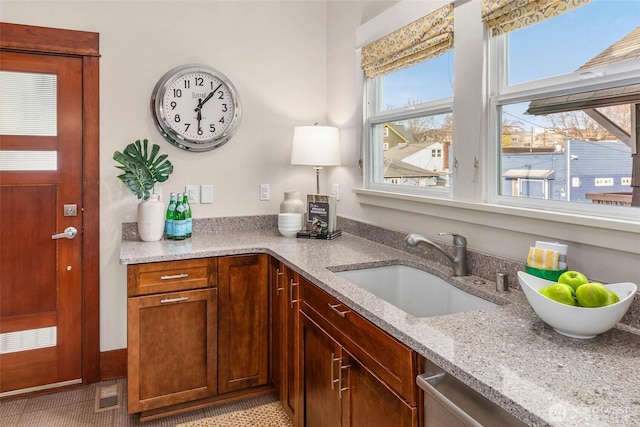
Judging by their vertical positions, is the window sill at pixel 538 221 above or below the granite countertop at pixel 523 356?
above

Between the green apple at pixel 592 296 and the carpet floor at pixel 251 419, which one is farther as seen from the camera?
the carpet floor at pixel 251 419

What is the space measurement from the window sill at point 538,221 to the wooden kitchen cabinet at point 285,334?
73 centimetres

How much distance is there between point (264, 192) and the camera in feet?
9.97

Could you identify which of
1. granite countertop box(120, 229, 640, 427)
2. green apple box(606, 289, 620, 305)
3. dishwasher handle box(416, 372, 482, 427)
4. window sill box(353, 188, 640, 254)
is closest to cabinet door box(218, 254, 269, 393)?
granite countertop box(120, 229, 640, 427)

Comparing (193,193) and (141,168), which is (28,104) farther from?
(193,193)

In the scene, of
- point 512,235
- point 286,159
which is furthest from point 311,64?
point 512,235

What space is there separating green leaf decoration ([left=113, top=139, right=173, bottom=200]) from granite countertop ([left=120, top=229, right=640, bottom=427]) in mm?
1312

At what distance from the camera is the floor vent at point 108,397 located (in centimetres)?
241

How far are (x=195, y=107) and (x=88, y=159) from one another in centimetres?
71

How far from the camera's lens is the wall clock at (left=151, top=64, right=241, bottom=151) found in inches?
106

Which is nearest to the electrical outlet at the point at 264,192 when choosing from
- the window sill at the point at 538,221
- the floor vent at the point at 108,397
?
the window sill at the point at 538,221

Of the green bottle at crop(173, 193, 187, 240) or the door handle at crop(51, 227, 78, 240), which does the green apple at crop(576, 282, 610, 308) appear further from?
the door handle at crop(51, 227, 78, 240)

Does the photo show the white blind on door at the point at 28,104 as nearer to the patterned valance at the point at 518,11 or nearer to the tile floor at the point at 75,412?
the tile floor at the point at 75,412

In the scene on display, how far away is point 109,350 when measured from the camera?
2686 mm
